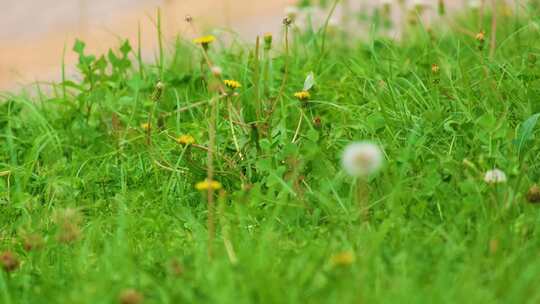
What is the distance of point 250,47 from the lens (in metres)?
4.18

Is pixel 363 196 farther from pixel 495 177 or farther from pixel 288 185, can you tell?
pixel 495 177

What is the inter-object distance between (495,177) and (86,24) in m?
3.80

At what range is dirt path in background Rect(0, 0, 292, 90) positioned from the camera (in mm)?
5664

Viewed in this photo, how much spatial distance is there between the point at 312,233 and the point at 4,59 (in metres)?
3.85

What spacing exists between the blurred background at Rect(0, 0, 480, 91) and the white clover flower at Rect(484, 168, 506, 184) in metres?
2.75

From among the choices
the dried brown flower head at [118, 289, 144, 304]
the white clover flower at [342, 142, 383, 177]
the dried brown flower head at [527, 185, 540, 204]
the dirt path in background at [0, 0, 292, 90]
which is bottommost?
the dirt path in background at [0, 0, 292, 90]

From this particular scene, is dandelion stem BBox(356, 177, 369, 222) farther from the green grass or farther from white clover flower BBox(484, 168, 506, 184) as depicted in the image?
white clover flower BBox(484, 168, 506, 184)

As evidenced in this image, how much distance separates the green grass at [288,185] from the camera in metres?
2.22

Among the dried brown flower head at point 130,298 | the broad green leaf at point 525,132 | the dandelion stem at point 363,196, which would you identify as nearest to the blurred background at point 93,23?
the broad green leaf at point 525,132

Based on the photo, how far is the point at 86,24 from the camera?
586 cm

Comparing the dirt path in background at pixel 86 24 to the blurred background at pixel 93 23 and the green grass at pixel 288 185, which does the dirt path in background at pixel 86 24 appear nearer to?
A: the blurred background at pixel 93 23

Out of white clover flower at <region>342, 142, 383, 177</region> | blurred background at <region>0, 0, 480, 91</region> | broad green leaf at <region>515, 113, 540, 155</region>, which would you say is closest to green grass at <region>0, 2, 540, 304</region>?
broad green leaf at <region>515, 113, 540, 155</region>

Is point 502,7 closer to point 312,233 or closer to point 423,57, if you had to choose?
point 423,57

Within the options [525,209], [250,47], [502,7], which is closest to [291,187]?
[525,209]
